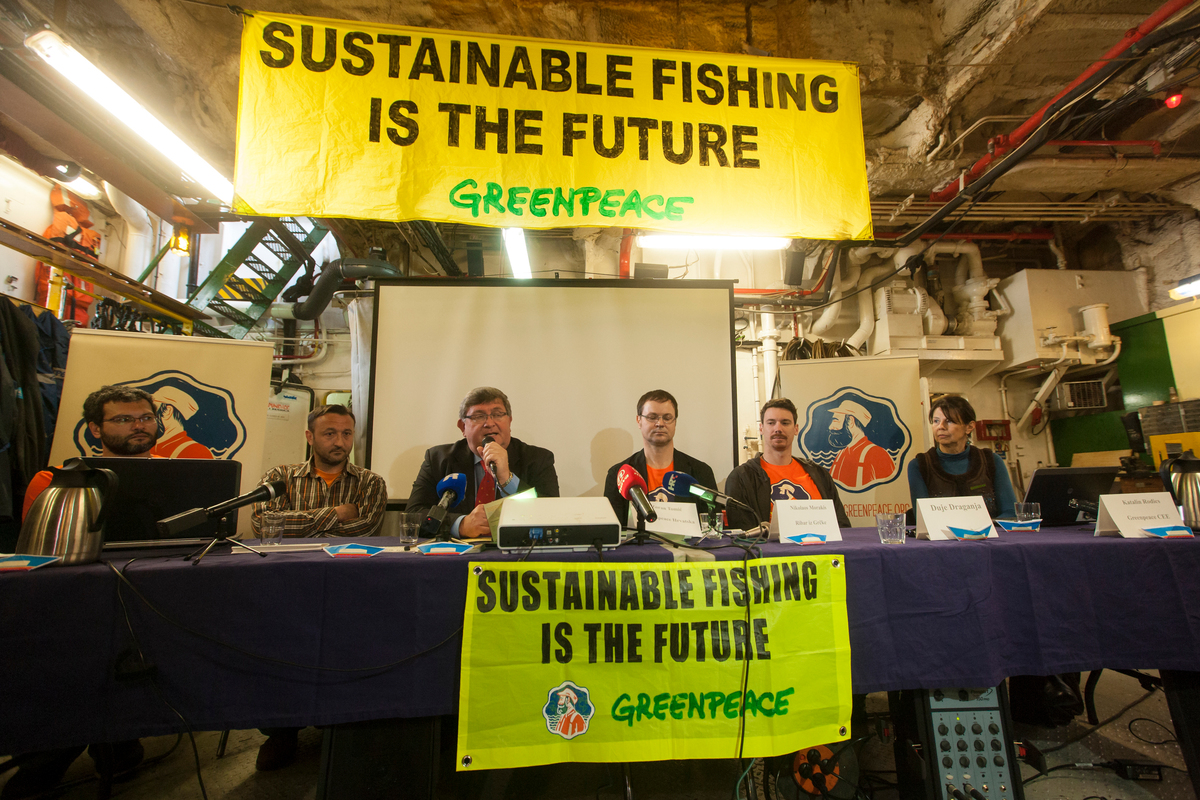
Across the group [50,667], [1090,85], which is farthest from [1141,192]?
[50,667]

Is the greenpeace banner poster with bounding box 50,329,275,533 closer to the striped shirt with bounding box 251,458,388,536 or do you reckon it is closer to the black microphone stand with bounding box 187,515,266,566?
the striped shirt with bounding box 251,458,388,536

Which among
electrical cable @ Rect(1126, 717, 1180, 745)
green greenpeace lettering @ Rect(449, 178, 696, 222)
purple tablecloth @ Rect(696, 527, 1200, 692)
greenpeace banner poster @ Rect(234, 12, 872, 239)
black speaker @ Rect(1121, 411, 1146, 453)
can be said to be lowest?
electrical cable @ Rect(1126, 717, 1180, 745)

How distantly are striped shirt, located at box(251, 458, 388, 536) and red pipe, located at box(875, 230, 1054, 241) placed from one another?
5.77m

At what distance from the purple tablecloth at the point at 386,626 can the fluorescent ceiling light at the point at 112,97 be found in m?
2.53

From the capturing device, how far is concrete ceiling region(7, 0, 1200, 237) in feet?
8.53

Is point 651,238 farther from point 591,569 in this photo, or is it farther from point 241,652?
point 241,652

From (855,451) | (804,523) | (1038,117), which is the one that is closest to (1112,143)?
(1038,117)

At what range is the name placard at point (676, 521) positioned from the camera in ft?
5.26

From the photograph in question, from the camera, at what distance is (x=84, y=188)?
16.0 feet

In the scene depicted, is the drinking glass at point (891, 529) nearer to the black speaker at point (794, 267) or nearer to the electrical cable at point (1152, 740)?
the electrical cable at point (1152, 740)

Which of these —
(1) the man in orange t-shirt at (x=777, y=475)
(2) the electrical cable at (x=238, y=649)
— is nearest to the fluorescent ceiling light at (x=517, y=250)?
(1) the man in orange t-shirt at (x=777, y=475)

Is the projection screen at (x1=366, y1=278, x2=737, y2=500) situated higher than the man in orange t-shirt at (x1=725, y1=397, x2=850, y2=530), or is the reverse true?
the projection screen at (x1=366, y1=278, x2=737, y2=500)

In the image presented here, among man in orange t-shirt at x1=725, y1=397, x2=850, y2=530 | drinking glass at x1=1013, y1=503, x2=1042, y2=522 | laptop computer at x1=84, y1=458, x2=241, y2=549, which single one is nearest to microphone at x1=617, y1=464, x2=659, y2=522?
man in orange t-shirt at x1=725, y1=397, x2=850, y2=530

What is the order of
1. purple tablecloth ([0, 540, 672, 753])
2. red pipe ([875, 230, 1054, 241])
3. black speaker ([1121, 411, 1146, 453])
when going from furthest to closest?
1. red pipe ([875, 230, 1054, 241])
2. black speaker ([1121, 411, 1146, 453])
3. purple tablecloth ([0, 540, 672, 753])
